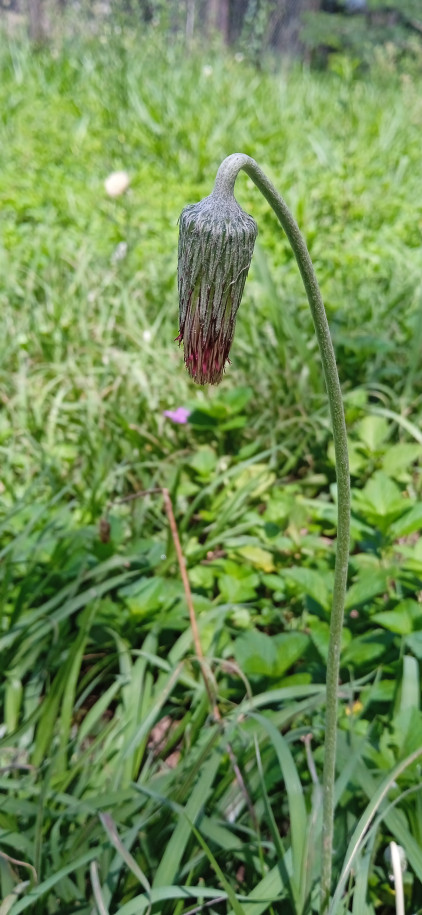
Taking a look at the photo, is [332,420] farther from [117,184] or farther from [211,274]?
[117,184]

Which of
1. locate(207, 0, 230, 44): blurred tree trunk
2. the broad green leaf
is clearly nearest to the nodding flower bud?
the broad green leaf

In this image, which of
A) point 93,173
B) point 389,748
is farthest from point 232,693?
point 93,173

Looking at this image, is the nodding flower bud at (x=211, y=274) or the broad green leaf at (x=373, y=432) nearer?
the nodding flower bud at (x=211, y=274)

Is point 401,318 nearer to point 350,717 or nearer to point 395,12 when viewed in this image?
point 350,717

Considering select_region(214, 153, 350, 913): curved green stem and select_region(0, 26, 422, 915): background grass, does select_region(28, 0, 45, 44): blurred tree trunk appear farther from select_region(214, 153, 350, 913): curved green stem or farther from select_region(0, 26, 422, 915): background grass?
select_region(214, 153, 350, 913): curved green stem

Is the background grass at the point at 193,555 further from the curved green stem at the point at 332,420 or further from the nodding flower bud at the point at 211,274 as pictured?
the nodding flower bud at the point at 211,274

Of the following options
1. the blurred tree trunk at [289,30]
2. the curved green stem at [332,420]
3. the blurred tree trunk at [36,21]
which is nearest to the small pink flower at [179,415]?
the curved green stem at [332,420]

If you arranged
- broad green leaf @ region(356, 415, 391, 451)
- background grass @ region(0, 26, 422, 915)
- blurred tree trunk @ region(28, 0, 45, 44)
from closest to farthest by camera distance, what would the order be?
1. background grass @ region(0, 26, 422, 915)
2. broad green leaf @ region(356, 415, 391, 451)
3. blurred tree trunk @ region(28, 0, 45, 44)

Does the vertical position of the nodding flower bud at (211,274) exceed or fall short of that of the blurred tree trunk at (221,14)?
it falls short
